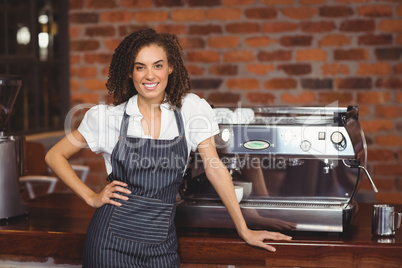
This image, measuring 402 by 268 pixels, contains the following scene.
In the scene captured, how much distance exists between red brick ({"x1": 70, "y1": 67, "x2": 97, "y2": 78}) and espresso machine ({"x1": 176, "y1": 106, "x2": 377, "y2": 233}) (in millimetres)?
1489

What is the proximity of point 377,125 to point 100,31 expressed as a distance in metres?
1.56

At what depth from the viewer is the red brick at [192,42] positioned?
2750mm

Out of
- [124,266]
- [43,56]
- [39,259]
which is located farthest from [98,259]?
[43,56]

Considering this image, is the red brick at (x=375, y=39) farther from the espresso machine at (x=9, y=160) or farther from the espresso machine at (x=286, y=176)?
the espresso machine at (x=9, y=160)

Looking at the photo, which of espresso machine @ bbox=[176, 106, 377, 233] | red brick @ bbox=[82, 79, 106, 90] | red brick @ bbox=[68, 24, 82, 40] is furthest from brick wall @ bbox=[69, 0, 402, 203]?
espresso machine @ bbox=[176, 106, 377, 233]

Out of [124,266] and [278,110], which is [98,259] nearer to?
[124,266]

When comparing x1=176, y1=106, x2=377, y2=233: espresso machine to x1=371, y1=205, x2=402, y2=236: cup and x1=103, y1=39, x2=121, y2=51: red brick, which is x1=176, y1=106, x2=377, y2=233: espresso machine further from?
x1=103, y1=39, x2=121, y2=51: red brick

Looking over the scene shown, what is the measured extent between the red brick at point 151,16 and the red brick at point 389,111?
3.85ft

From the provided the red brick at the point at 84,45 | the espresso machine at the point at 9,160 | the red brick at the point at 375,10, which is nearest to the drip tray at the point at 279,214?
the espresso machine at the point at 9,160

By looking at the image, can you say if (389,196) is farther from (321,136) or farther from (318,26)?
(321,136)

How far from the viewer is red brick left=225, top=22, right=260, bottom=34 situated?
2.69 metres

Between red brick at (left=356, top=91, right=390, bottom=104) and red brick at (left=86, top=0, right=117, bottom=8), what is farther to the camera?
red brick at (left=86, top=0, right=117, bottom=8)

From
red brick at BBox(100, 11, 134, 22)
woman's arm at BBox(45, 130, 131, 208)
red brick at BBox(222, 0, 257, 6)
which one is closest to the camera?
woman's arm at BBox(45, 130, 131, 208)

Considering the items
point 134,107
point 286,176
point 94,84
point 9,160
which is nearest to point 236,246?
point 286,176
